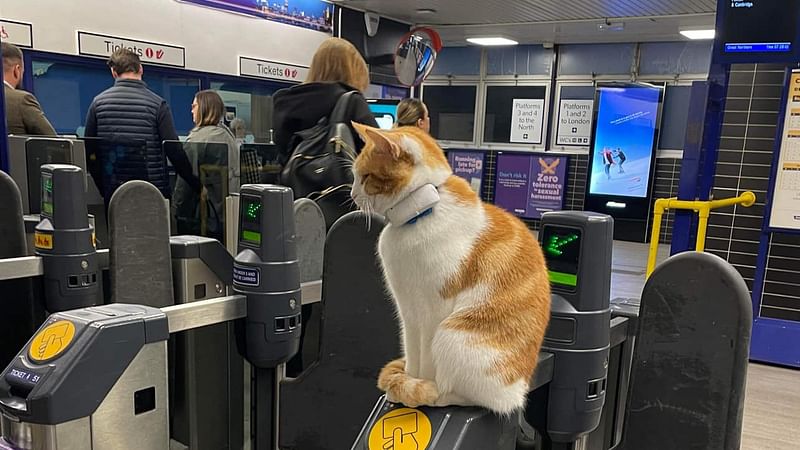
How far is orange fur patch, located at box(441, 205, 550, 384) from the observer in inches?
42.3

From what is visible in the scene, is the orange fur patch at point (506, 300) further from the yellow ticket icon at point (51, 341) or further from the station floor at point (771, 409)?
the station floor at point (771, 409)

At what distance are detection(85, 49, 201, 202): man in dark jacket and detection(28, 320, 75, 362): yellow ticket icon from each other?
100 inches

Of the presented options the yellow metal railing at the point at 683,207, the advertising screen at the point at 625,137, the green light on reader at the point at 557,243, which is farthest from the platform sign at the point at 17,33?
the advertising screen at the point at 625,137

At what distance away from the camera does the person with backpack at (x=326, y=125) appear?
2.36m

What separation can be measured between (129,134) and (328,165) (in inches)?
72.2

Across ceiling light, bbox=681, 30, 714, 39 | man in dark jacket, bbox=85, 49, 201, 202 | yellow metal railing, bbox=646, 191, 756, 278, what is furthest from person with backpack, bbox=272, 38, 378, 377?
ceiling light, bbox=681, 30, 714, 39

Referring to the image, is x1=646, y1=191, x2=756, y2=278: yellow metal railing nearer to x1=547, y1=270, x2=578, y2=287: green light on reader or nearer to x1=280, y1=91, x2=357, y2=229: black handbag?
x1=280, y1=91, x2=357, y2=229: black handbag

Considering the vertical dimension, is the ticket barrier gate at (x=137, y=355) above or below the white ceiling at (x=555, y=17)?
below

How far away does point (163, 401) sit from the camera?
142 cm

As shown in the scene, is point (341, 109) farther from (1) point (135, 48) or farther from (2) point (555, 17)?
(2) point (555, 17)

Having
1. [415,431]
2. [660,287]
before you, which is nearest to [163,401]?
[415,431]

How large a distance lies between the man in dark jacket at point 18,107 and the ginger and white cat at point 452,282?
2760 millimetres

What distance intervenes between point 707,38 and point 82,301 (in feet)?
26.7

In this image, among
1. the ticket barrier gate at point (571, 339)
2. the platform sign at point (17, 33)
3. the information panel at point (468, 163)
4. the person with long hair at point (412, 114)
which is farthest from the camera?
the information panel at point (468, 163)
